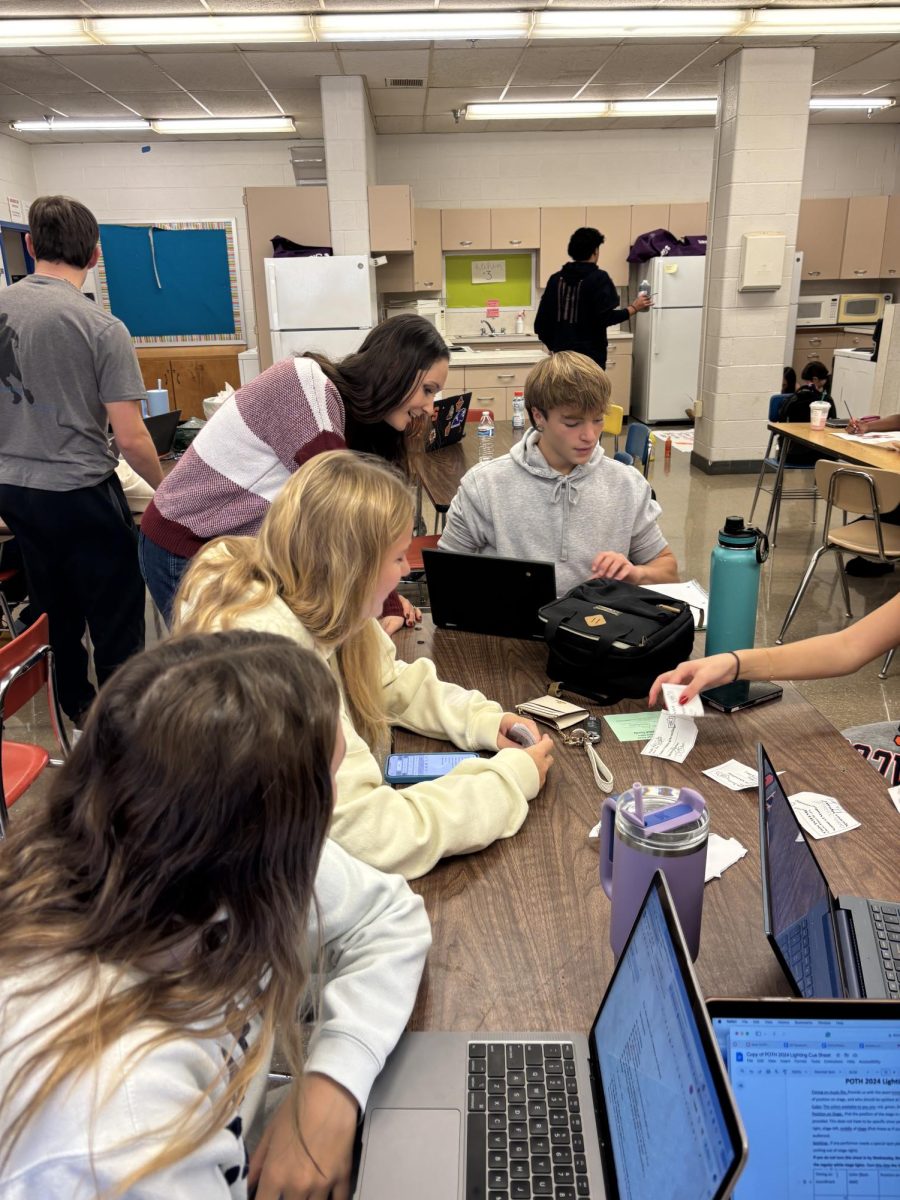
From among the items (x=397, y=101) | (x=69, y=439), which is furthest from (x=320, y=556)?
(x=397, y=101)

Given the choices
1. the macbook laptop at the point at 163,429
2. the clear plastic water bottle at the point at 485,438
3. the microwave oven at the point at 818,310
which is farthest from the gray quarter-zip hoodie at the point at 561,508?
the microwave oven at the point at 818,310

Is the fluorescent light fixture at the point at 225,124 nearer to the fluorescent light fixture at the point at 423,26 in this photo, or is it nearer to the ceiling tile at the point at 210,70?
the ceiling tile at the point at 210,70

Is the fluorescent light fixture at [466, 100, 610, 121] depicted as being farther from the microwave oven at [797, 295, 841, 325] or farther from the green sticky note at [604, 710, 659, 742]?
the green sticky note at [604, 710, 659, 742]

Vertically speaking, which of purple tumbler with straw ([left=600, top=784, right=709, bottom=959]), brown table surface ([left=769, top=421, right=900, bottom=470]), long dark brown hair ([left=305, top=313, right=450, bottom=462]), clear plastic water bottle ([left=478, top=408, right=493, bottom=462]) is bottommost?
brown table surface ([left=769, top=421, right=900, bottom=470])

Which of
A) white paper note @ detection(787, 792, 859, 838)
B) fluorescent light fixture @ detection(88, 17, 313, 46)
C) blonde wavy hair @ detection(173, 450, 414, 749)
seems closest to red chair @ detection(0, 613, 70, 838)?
blonde wavy hair @ detection(173, 450, 414, 749)

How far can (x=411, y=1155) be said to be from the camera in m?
0.74

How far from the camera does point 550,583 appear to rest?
1701 mm

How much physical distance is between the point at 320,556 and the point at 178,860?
609mm

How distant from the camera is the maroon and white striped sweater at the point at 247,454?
1.96 m

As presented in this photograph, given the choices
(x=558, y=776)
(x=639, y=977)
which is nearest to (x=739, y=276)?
(x=558, y=776)

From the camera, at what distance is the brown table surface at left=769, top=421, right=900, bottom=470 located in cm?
402

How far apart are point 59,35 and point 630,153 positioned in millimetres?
5584

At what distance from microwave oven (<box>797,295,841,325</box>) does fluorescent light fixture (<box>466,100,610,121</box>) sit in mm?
2842

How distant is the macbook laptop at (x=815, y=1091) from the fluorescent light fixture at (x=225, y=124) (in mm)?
8222
